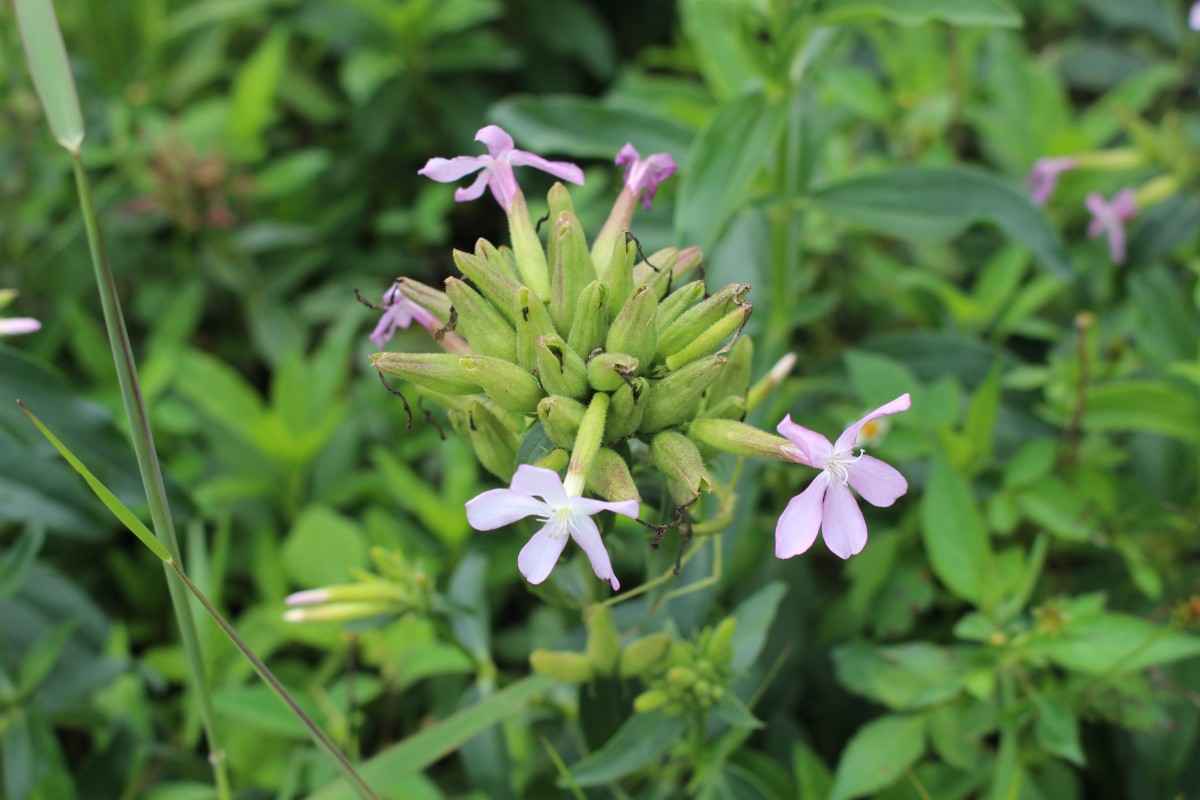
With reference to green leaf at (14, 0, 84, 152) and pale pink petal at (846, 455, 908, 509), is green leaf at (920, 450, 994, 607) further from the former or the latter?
green leaf at (14, 0, 84, 152)

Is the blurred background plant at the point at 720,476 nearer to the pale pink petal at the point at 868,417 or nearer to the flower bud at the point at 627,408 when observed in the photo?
the flower bud at the point at 627,408

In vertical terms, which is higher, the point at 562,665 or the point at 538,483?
the point at 538,483

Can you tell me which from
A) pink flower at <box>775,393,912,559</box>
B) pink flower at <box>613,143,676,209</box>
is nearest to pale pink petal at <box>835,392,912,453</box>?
pink flower at <box>775,393,912,559</box>

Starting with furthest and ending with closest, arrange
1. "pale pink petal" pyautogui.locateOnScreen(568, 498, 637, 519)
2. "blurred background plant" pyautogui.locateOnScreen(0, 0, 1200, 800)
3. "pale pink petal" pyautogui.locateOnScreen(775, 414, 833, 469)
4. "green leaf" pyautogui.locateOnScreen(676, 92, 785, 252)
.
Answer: "green leaf" pyautogui.locateOnScreen(676, 92, 785, 252)
"blurred background plant" pyautogui.locateOnScreen(0, 0, 1200, 800)
"pale pink petal" pyautogui.locateOnScreen(775, 414, 833, 469)
"pale pink petal" pyautogui.locateOnScreen(568, 498, 637, 519)

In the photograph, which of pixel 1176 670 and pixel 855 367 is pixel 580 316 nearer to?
pixel 855 367

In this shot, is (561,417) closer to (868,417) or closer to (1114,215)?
(868,417)

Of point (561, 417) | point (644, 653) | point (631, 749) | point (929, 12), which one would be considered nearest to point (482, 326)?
point (561, 417)
